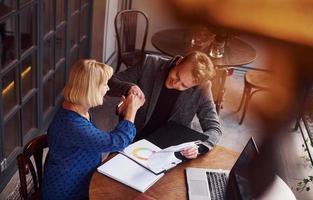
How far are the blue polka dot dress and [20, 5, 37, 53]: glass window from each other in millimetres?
1120

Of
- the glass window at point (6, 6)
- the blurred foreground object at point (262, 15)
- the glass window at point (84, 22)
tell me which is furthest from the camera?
the glass window at point (84, 22)

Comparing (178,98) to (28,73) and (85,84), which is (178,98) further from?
(28,73)

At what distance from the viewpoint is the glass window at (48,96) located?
325cm

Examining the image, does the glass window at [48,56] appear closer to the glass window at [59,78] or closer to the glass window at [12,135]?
the glass window at [59,78]

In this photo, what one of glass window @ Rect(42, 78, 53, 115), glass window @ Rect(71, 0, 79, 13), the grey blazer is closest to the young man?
the grey blazer

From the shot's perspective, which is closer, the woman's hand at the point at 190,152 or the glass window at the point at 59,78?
the woman's hand at the point at 190,152

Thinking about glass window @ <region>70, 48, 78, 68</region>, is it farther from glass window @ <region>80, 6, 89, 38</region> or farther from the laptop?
the laptop

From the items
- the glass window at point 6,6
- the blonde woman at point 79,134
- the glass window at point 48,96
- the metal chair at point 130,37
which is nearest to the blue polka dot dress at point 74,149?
the blonde woman at point 79,134

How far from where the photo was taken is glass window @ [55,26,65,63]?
10.4 ft

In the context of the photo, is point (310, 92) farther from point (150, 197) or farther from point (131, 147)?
point (131, 147)

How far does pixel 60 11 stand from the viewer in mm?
3158

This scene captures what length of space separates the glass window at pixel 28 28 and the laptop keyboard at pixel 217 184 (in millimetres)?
1507

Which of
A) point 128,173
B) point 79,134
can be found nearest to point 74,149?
point 79,134

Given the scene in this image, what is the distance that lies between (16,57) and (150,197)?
137 cm
